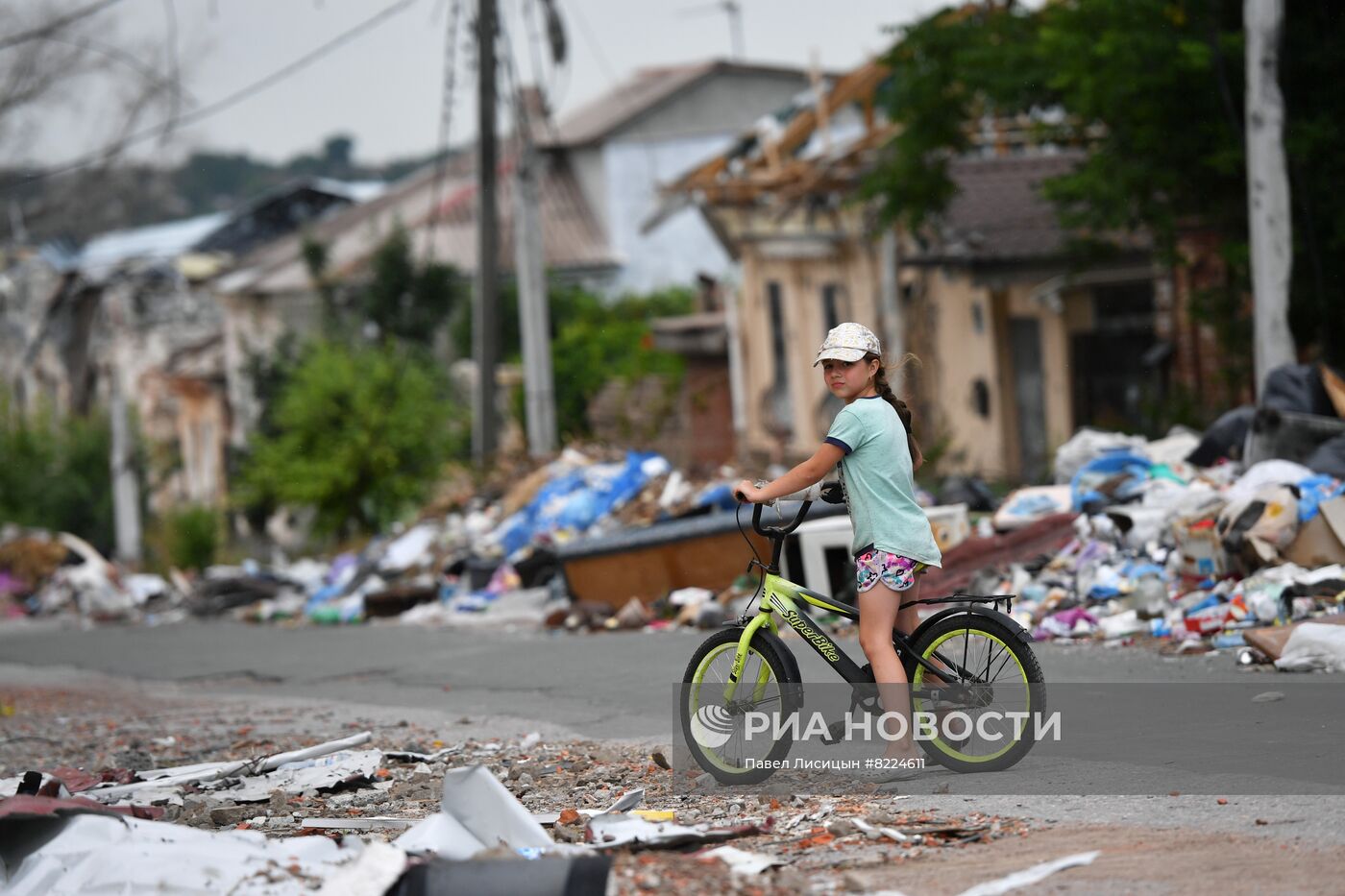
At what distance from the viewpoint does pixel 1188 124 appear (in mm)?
16141

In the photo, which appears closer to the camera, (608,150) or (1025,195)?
(1025,195)

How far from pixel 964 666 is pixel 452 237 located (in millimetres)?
42159

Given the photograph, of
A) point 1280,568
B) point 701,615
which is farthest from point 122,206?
point 1280,568

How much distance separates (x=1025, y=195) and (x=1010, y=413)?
3372mm

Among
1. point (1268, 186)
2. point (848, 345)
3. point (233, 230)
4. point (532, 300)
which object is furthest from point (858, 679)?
point (233, 230)

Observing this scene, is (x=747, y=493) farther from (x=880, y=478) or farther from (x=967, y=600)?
Result: (x=967, y=600)

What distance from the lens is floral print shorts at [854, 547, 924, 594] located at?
6559mm

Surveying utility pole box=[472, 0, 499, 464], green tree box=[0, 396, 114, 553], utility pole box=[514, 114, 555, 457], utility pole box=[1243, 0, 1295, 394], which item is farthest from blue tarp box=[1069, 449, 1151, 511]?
green tree box=[0, 396, 114, 553]

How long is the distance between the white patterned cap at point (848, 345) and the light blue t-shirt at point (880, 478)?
0.66 ft

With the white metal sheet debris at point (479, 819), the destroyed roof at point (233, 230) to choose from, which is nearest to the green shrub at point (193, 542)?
the white metal sheet debris at point (479, 819)

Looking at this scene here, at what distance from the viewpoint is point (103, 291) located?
56062 millimetres

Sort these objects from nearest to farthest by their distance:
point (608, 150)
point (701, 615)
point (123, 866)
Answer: point (123, 866), point (701, 615), point (608, 150)

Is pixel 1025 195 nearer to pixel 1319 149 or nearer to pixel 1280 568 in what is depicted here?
pixel 1319 149

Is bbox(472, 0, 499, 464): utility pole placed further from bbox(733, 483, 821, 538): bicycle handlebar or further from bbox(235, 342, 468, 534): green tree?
bbox(733, 483, 821, 538): bicycle handlebar
